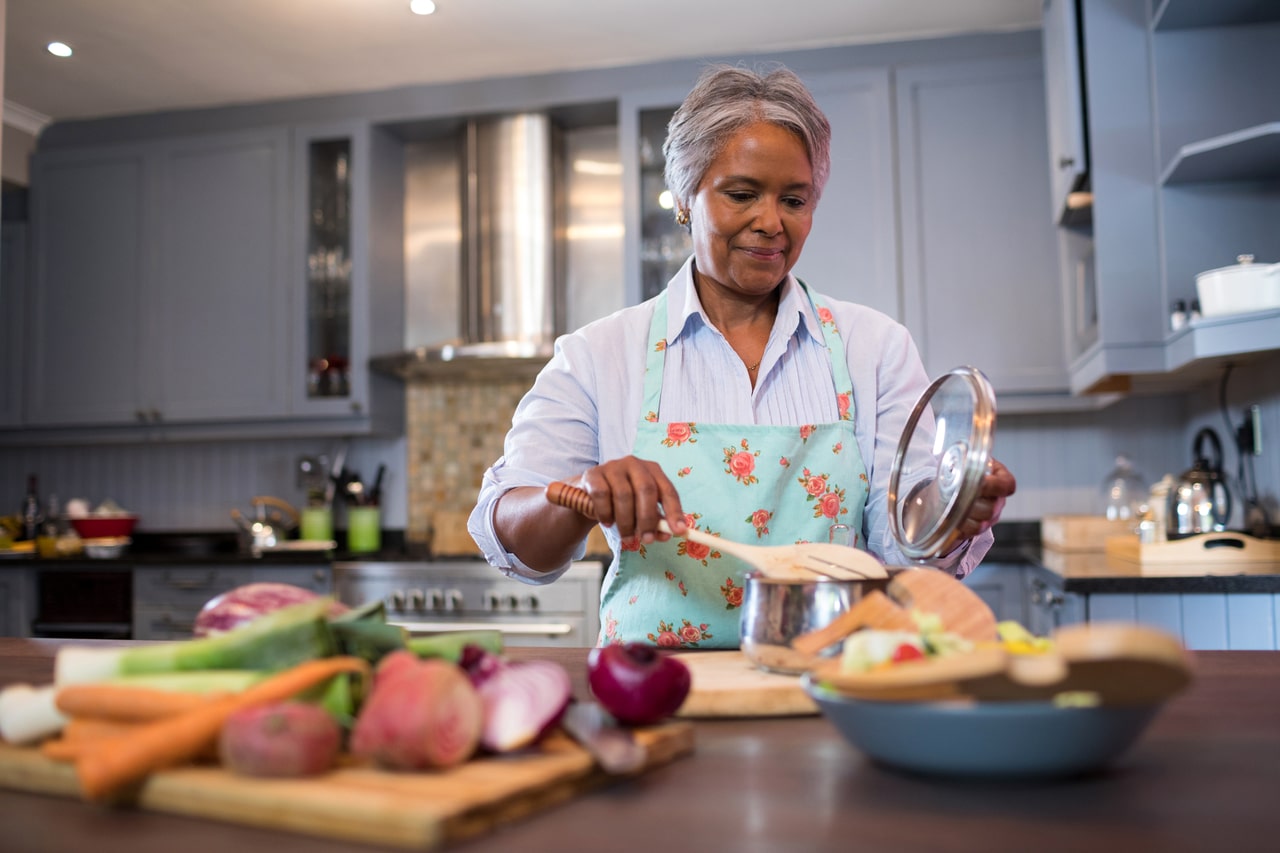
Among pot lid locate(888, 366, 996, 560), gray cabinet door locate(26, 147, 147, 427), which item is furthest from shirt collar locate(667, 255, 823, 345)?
gray cabinet door locate(26, 147, 147, 427)

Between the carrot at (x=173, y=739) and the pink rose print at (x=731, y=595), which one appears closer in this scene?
the carrot at (x=173, y=739)

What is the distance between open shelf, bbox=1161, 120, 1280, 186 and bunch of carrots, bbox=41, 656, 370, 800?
234 centimetres

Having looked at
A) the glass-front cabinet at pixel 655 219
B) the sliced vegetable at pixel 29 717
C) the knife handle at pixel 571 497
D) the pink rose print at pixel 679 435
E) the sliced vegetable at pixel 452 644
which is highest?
the glass-front cabinet at pixel 655 219

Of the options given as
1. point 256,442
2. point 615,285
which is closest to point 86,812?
point 615,285

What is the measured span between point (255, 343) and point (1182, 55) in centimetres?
329

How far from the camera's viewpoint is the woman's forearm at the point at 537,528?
147 centimetres

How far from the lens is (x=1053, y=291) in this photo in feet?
12.0

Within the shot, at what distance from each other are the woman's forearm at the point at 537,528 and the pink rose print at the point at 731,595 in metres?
0.21

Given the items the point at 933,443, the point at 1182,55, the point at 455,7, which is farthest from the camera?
the point at 455,7

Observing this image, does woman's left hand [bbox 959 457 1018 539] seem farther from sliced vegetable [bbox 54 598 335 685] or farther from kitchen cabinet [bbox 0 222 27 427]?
kitchen cabinet [bbox 0 222 27 427]

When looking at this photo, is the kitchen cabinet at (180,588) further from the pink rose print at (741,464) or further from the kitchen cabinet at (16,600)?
the pink rose print at (741,464)

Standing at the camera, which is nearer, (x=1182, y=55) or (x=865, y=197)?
(x=1182, y=55)

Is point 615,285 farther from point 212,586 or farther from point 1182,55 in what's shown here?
point 1182,55

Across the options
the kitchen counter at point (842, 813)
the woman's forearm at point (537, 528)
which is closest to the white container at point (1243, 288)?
the woman's forearm at point (537, 528)
